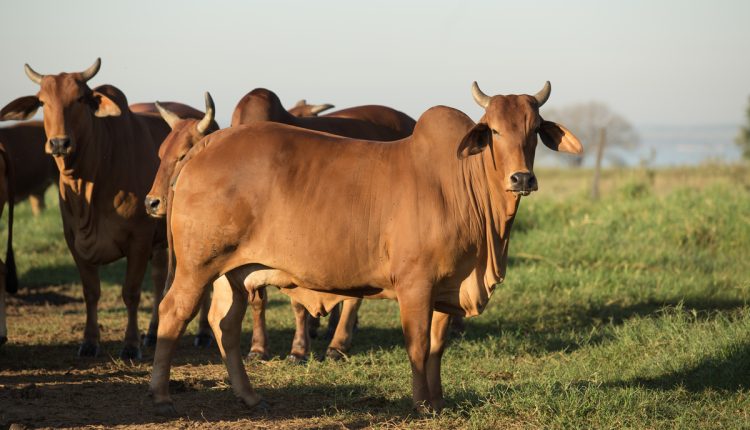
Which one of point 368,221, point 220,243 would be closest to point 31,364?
point 220,243

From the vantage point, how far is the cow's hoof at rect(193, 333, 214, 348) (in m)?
7.79

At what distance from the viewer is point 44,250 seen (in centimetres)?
1167

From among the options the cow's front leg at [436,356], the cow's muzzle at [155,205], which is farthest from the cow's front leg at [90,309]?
the cow's front leg at [436,356]

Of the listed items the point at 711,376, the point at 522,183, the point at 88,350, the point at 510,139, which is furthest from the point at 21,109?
the point at 711,376

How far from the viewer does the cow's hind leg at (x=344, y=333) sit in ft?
23.5

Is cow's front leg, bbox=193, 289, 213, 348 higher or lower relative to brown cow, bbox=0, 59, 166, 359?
lower

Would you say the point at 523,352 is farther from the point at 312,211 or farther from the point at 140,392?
the point at 140,392

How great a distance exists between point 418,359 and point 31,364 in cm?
315

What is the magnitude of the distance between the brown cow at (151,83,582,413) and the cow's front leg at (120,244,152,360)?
2.04 meters

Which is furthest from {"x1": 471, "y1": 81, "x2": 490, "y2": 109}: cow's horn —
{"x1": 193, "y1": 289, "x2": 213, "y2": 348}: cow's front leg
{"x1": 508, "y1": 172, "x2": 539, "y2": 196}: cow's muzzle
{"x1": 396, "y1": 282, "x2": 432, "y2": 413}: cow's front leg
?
{"x1": 193, "y1": 289, "x2": 213, "y2": 348}: cow's front leg

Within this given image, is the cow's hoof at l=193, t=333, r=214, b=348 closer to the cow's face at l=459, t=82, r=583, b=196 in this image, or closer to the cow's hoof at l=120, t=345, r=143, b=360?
the cow's hoof at l=120, t=345, r=143, b=360

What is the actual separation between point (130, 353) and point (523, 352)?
2.90m

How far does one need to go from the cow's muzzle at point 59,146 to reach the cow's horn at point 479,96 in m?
3.11

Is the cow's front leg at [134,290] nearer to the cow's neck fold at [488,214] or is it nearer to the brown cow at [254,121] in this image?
the brown cow at [254,121]
